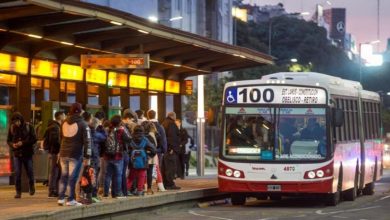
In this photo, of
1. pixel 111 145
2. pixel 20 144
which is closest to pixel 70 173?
pixel 111 145

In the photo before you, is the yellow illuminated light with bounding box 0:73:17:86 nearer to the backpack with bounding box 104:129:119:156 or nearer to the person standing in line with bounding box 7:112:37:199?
the person standing in line with bounding box 7:112:37:199

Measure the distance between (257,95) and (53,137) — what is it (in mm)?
5106

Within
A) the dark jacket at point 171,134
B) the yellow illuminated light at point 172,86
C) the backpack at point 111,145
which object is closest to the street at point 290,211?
the dark jacket at point 171,134

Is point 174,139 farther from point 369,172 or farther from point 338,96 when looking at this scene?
point 369,172

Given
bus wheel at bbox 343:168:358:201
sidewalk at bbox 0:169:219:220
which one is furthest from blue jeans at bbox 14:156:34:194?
bus wheel at bbox 343:168:358:201

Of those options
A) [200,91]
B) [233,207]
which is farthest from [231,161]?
[200,91]

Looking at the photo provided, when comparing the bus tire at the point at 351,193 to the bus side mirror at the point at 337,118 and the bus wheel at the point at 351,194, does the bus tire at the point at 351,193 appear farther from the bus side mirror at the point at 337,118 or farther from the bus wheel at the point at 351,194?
the bus side mirror at the point at 337,118

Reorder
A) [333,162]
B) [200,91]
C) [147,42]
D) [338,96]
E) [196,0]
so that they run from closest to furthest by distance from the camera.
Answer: [333,162] < [338,96] < [147,42] < [200,91] < [196,0]

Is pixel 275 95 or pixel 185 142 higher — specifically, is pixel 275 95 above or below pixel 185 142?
above

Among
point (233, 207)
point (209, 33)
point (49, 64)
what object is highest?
point (209, 33)

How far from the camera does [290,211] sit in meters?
20.4

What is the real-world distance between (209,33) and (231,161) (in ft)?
160

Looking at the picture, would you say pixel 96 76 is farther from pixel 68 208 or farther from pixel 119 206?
pixel 68 208

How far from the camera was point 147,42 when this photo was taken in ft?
81.2
